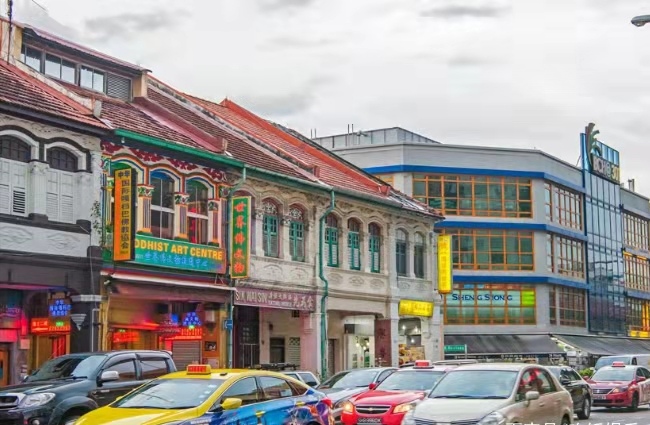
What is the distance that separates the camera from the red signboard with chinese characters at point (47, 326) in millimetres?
25469

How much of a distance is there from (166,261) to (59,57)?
23.6ft

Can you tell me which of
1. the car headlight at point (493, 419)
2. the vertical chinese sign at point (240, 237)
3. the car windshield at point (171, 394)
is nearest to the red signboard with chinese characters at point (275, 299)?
the vertical chinese sign at point (240, 237)

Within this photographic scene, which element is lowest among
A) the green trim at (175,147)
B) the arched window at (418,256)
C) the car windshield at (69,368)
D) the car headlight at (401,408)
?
the car headlight at (401,408)

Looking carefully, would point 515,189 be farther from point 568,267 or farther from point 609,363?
point 609,363

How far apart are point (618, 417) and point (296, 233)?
12178mm

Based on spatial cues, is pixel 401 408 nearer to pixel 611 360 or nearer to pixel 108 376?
pixel 108 376

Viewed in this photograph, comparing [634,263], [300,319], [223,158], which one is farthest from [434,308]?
[634,263]

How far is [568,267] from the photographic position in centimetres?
5972

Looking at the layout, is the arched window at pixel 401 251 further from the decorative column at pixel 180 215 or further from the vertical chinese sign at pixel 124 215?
the vertical chinese sign at pixel 124 215

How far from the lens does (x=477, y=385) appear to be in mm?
16516

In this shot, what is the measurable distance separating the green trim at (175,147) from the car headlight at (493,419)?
564 inches

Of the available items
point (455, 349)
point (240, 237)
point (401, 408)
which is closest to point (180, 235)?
point (240, 237)

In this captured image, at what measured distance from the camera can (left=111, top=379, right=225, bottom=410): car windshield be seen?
13906 millimetres

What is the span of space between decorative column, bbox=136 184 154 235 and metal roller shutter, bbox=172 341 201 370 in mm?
4773
